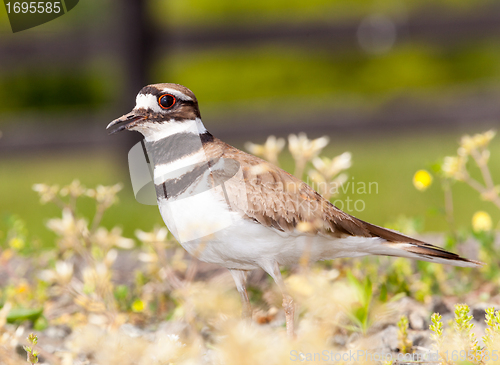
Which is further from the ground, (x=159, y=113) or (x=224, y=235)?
(x=159, y=113)

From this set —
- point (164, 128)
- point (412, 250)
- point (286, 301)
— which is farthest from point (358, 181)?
point (164, 128)

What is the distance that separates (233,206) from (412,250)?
733mm

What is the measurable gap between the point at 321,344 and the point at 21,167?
777cm

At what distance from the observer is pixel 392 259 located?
3100 mm

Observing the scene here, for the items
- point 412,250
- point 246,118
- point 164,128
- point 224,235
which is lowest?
Answer: point 246,118

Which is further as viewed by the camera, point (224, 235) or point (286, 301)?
point (286, 301)

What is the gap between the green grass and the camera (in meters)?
A: 4.89

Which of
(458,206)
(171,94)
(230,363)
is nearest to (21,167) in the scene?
(458,206)

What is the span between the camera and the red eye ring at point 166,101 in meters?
2.01

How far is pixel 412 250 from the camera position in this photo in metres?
2.12

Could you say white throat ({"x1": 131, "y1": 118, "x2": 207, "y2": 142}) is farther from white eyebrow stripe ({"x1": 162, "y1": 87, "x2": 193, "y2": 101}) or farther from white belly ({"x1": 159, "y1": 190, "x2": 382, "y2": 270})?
white belly ({"x1": 159, "y1": 190, "x2": 382, "y2": 270})

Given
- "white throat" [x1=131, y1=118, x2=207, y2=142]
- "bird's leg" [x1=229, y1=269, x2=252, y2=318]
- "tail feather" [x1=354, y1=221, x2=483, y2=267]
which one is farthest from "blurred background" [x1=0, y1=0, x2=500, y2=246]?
"white throat" [x1=131, y1=118, x2=207, y2=142]

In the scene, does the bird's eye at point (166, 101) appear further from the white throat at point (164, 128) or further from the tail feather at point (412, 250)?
the tail feather at point (412, 250)

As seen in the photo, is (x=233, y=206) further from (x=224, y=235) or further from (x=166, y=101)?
(x=166, y=101)
